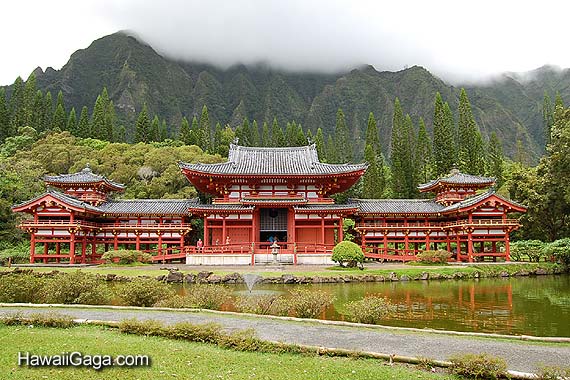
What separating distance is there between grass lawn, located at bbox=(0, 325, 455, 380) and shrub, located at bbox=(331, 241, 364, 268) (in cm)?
1963

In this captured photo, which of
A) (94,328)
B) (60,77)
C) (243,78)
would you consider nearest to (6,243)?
(94,328)

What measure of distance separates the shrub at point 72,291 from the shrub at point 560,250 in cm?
2804

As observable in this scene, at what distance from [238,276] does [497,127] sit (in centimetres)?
10600

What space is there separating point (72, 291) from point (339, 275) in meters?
14.4

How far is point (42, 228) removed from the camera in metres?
32.1

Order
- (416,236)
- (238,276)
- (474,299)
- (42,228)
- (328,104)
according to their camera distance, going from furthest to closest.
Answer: (328,104), (416,236), (42,228), (238,276), (474,299)

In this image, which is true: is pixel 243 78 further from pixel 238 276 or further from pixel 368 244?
pixel 238 276

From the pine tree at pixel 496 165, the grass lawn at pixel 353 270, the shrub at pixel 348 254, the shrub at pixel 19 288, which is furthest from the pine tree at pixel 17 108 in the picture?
the pine tree at pixel 496 165

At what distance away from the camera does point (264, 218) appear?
36188 millimetres

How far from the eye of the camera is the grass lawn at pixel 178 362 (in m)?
7.04

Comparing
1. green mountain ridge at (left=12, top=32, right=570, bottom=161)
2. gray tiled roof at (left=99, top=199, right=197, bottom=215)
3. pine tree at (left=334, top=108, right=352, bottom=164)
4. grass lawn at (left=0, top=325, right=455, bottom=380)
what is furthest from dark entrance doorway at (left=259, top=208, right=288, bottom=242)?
green mountain ridge at (left=12, top=32, right=570, bottom=161)

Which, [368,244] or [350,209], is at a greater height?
[350,209]

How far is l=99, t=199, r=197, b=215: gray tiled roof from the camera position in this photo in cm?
3512

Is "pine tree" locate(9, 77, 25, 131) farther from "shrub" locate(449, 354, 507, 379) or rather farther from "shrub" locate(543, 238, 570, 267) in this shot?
"shrub" locate(449, 354, 507, 379)
